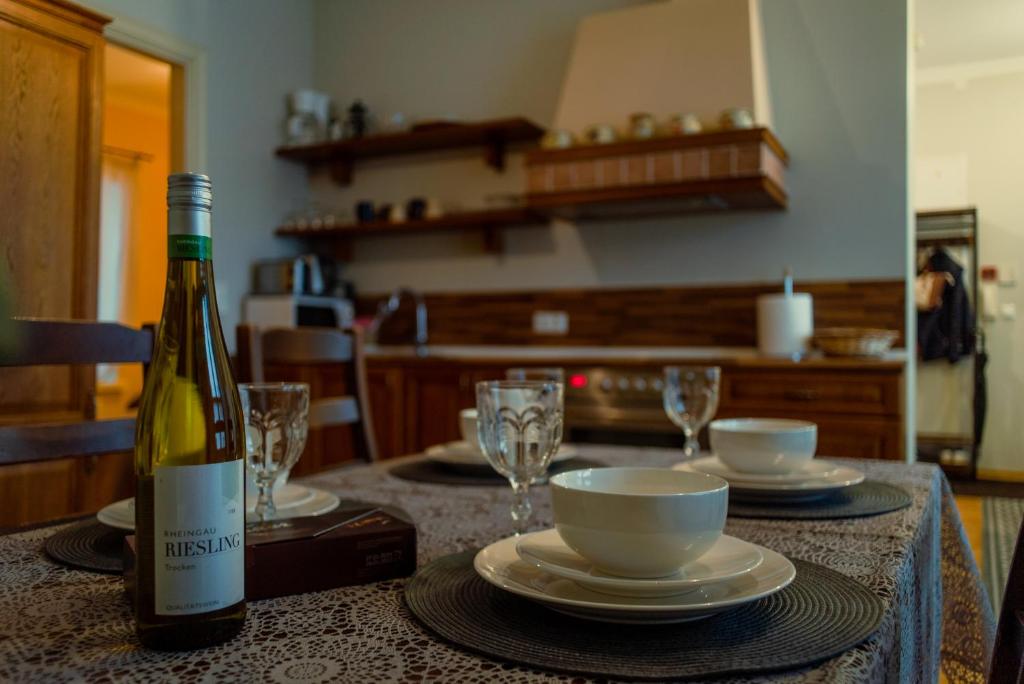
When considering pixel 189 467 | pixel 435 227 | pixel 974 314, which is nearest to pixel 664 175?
pixel 435 227

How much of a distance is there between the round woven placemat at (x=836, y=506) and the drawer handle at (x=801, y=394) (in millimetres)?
1808

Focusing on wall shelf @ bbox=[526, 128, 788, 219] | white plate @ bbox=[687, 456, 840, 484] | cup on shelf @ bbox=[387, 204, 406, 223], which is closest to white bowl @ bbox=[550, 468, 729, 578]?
white plate @ bbox=[687, 456, 840, 484]

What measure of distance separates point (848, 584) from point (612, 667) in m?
0.28

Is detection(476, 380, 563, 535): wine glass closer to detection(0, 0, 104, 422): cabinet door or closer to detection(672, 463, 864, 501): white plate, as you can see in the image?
detection(672, 463, 864, 501): white plate

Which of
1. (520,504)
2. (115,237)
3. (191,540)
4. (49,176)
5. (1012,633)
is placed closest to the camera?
(191,540)

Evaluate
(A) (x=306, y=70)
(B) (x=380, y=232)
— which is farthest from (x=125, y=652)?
(A) (x=306, y=70)

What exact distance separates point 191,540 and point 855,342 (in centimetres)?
283

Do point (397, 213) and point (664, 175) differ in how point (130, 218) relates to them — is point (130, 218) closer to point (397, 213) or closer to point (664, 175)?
point (397, 213)

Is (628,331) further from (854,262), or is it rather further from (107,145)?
(107,145)

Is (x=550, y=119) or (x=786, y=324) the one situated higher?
(x=550, y=119)

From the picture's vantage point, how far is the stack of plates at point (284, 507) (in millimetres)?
814

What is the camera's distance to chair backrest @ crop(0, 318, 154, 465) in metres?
1.04

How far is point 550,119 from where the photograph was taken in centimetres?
393

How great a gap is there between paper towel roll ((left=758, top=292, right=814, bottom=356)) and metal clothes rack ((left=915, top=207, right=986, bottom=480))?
2709mm
